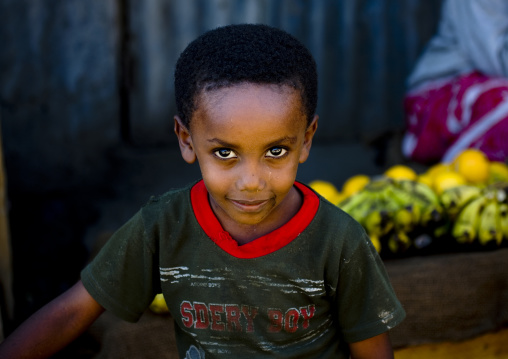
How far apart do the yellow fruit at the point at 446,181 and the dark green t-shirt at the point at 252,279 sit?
1.59m

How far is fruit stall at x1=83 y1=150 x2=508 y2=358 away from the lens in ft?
7.55

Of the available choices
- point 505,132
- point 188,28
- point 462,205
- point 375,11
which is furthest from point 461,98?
point 188,28

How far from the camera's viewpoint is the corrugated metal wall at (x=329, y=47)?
4586 millimetres

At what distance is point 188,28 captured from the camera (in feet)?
15.1

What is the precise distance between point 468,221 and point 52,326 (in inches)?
77.6

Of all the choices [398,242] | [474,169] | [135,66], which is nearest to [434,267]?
[398,242]

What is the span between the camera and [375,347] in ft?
A: 5.36

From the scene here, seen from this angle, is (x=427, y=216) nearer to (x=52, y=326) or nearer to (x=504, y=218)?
(x=504, y=218)

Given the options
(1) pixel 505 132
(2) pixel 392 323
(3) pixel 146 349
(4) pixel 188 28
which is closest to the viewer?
(2) pixel 392 323

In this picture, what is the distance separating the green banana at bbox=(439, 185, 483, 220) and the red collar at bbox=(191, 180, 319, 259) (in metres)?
1.42

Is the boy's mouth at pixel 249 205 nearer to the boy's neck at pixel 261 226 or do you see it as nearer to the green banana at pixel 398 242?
the boy's neck at pixel 261 226

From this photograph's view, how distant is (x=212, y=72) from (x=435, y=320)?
5.63 ft

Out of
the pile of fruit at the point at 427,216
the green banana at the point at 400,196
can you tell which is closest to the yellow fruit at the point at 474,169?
the pile of fruit at the point at 427,216

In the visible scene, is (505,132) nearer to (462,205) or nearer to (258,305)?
(462,205)
